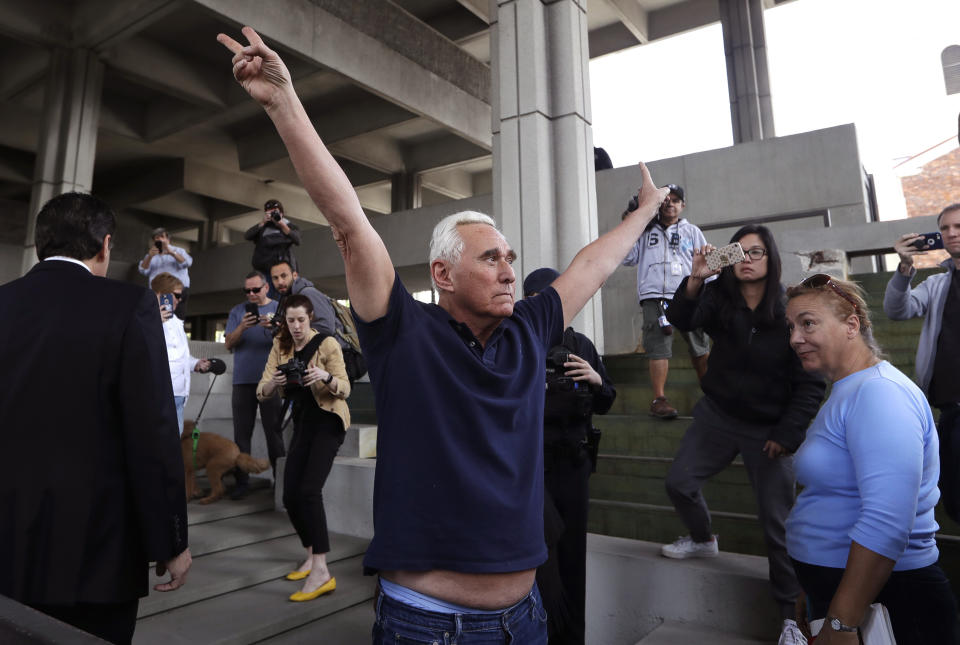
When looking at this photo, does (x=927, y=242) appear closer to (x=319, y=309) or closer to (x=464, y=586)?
(x=464, y=586)

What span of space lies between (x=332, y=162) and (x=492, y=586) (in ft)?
2.90

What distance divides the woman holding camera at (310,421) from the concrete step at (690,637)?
1781 mm

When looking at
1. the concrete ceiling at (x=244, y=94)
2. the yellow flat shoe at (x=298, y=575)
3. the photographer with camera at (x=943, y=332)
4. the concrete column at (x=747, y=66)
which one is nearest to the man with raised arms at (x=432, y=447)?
the photographer with camera at (x=943, y=332)

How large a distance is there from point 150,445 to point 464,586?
950 millimetres

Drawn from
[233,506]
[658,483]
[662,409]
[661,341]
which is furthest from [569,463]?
[233,506]

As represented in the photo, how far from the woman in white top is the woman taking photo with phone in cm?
314

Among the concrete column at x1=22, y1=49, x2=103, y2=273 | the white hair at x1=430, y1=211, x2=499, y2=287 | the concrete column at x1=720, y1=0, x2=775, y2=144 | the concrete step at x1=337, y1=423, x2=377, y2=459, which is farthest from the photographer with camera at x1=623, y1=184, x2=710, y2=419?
the concrete column at x1=22, y1=49, x2=103, y2=273

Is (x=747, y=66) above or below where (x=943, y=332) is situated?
above

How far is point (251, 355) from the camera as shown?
4586mm

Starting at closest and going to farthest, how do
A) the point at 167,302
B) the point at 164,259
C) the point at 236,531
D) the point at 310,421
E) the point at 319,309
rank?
the point at 310,421 → the point at 167,302 → the point at 319,309 → the point at 236,531 → the point at 164,259

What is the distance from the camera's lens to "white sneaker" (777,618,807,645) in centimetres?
213

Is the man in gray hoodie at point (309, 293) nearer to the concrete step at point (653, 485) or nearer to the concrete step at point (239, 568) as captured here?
the concrete step at point (239, 568)

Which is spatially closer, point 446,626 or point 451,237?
point 446,626

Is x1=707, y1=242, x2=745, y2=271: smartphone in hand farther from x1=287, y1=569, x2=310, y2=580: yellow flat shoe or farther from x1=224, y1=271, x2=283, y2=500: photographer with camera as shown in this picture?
x1=224, y1=271, x2=283, y2=500: photographer with camera
